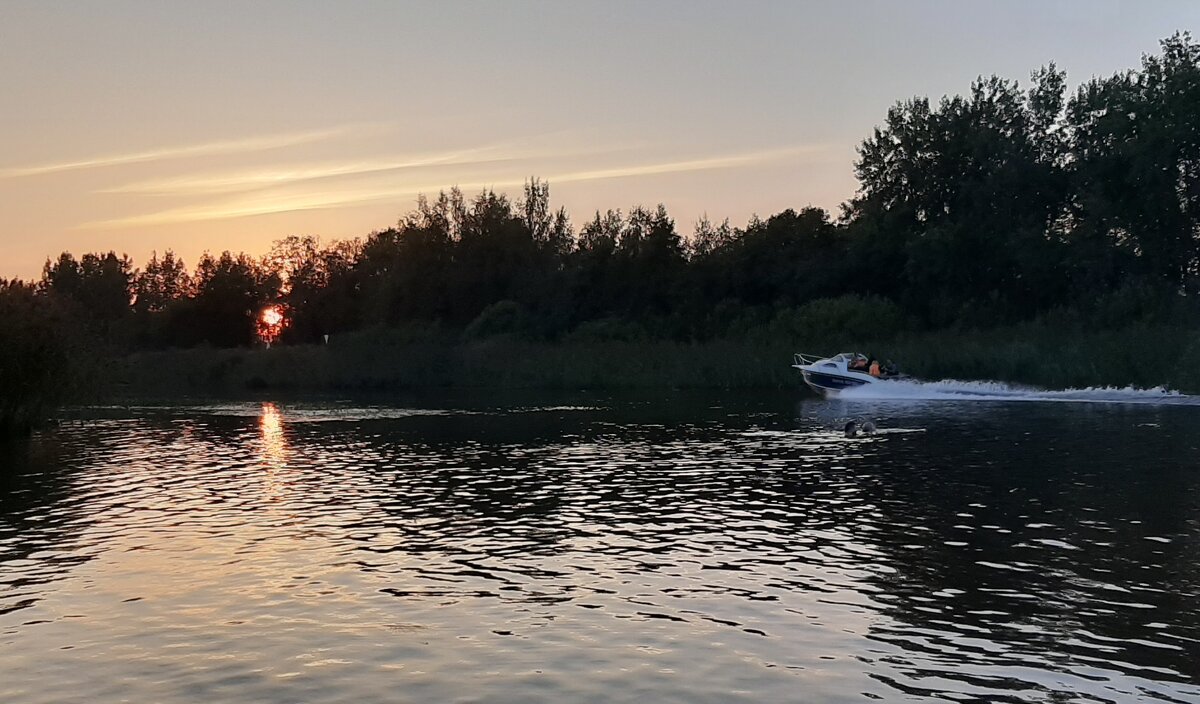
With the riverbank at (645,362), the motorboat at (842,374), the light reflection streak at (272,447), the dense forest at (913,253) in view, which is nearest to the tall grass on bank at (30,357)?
the riverbank at (645,362)

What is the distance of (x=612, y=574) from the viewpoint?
1605 centimetres

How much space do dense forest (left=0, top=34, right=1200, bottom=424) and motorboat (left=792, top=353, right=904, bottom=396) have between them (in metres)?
15.1

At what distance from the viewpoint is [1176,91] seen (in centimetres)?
7031

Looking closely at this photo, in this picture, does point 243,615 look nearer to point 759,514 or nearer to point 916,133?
point 759,514

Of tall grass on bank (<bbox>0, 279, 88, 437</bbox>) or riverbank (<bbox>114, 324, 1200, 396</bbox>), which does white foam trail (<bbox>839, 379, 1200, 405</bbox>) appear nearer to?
riverbank (<bbox>114, 324, 1200, 396</bbox>)

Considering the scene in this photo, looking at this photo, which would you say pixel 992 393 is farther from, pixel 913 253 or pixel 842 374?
pixel 913 253

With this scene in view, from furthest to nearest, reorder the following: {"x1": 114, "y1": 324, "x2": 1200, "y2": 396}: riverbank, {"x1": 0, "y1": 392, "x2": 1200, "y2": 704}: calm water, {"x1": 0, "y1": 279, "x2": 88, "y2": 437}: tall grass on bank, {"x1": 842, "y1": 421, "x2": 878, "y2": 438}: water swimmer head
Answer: {"x1": 114, "y1": 324, "x2": 1200, "y2": 396}: riverbank, {"x1": 842, "y1": 421, "x2": 878, "y2": 438}: water swimmer head, {"x1": 0, "y1": 279, "x2": 88, "y2": 437}: tall grass on bank, {"x1": 0, "y1": 392, "x2": 1200, "y2": 704}: calm water

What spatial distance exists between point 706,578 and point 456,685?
545cm

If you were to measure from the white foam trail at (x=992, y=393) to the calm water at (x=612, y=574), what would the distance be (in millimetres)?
15627

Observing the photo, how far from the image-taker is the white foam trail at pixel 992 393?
155ft

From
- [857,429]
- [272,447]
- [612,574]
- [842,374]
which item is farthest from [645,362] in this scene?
[612,574]

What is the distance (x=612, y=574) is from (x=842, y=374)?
→ 4038 centimetres

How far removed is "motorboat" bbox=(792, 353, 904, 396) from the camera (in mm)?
54500


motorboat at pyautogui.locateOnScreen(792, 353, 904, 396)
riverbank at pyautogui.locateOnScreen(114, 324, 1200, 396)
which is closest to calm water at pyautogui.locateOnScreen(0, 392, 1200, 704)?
riverbank at pyautogui.locateOnScreen(114, 324, 1200, 396)
